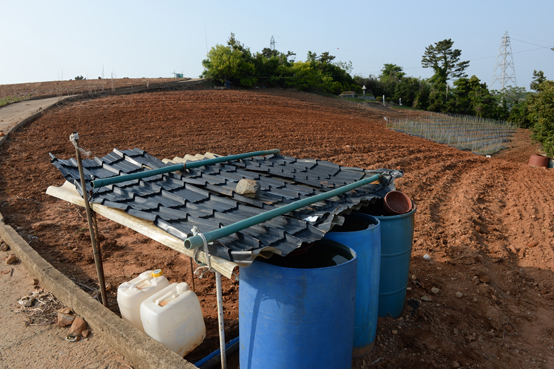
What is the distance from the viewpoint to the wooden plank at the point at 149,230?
217cm

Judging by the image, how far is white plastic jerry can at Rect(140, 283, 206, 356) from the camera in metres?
2.79

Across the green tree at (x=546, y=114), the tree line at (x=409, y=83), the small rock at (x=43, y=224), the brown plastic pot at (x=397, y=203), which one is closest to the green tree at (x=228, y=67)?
the tree line at (x=409, y=83)

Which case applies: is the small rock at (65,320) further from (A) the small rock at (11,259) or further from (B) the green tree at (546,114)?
(B) the green tree at (546,114)

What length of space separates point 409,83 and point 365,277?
160 feet

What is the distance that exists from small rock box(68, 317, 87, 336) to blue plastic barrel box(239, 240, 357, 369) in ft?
5.72

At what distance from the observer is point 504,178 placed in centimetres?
1029

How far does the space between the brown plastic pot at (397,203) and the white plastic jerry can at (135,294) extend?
2.26 meters

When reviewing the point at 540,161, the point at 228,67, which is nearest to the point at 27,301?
the point at 540,161

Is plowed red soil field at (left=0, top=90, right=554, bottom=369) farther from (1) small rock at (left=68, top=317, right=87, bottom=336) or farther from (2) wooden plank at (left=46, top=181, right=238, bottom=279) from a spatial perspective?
(2) wooden plank at (left=46, top=181, right=238, bottom=279)

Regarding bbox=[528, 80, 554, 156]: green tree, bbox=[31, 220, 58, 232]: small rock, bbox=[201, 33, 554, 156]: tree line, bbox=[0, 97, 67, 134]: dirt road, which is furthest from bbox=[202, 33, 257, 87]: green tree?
bbox=[31, 220, 58, 232]: small rock

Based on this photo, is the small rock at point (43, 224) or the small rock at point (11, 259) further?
the small rock at point (43, 224)

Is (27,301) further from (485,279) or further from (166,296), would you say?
(485,279)

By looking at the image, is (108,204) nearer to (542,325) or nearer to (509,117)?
(542,325)

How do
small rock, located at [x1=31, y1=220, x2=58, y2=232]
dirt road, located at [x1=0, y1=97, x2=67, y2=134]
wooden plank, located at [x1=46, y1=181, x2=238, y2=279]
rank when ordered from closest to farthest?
wooden plank, located at [x1=46, y1=181, x2=238, y2=279]
small rock, located at [x1=31, y1=220, x2=58, y2=232]
dirt road, located at [x1=0, y1=97, x2=67, y2=134]
